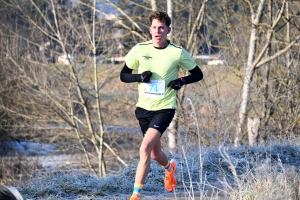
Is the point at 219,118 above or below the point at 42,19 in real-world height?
below

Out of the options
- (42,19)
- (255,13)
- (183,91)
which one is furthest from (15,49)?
(255,13)

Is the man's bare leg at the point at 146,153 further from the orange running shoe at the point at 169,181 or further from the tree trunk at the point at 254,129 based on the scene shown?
the tree trunk at the point at 254,129

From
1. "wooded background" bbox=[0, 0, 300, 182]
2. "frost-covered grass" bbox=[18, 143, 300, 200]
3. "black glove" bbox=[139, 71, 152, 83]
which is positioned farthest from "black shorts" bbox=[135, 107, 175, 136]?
"wooded background" bbox=[0, 0, 300, 182]

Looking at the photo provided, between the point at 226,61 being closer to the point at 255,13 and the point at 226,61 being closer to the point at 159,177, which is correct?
the point at 255,13

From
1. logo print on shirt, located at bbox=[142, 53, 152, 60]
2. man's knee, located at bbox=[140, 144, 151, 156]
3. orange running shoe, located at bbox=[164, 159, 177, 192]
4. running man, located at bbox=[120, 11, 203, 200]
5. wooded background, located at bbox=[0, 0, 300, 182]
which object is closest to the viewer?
man's knee, located at bbox=[140, 144, 151, 156]

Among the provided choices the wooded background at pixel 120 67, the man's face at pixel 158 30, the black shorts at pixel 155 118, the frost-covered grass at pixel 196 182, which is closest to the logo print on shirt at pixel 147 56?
the man's face at pixel 158 30

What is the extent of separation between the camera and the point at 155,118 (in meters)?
5.83

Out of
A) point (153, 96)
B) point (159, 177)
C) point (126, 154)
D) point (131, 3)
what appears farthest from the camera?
point (126, 154)

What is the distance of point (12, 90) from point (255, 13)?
9691 millimetres

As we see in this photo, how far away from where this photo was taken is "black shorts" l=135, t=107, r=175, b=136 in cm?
579

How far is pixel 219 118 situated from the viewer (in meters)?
14.8

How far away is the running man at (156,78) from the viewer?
5.76 m

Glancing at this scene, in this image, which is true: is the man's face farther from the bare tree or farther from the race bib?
the bare tree

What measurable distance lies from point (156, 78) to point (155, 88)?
0.37 feet
